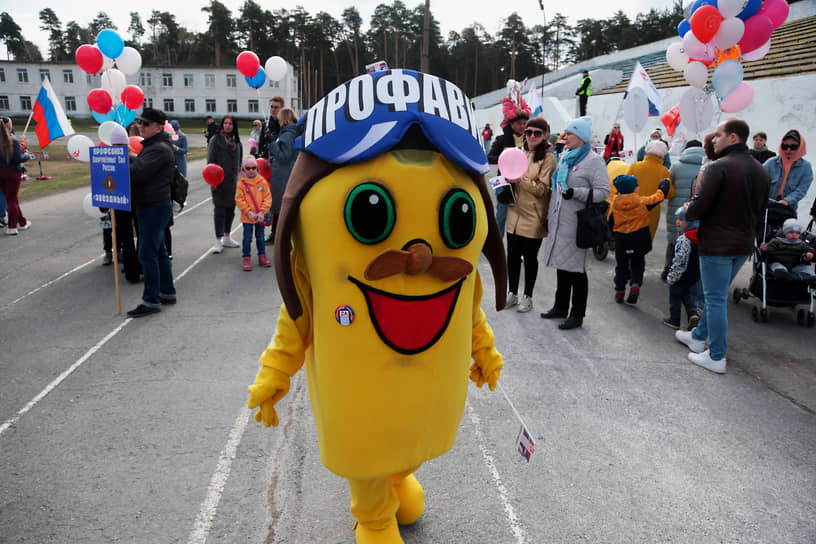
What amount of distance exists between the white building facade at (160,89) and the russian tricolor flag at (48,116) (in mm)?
49113

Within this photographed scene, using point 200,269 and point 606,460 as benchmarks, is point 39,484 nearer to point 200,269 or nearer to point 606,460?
point 606,460

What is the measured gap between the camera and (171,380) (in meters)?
3.88

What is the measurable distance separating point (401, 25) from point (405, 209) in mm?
49230

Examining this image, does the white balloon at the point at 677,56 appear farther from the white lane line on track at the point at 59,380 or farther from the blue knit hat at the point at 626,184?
the white lane line on track at the point at 59,380

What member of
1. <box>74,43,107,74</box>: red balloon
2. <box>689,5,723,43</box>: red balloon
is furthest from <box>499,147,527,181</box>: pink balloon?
<box>74,43,107,74</box>: red balloon

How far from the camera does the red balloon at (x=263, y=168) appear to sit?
7.17m

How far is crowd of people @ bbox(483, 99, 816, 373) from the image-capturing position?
4.02 meters


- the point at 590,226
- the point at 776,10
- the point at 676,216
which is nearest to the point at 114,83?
the point at 590,226

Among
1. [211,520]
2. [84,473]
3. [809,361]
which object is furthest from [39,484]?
[809,361]

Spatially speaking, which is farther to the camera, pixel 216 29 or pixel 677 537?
pixel 216 29

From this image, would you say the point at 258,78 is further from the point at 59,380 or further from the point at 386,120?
the point at 386,120

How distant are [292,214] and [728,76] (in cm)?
606

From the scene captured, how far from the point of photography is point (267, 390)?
189 cm

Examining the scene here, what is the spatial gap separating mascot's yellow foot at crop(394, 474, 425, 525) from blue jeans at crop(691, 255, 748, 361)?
3045mm
